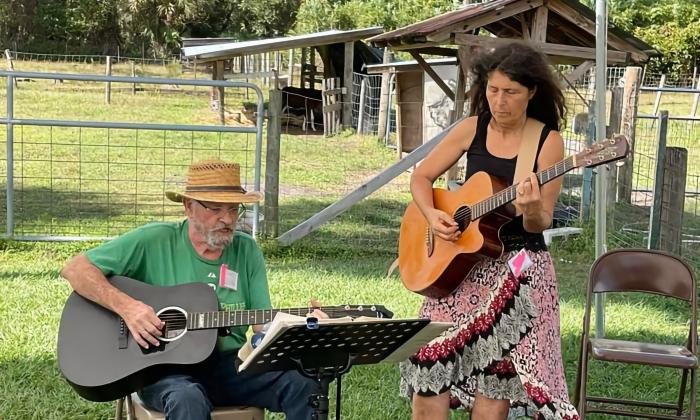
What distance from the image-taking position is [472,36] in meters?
8.04

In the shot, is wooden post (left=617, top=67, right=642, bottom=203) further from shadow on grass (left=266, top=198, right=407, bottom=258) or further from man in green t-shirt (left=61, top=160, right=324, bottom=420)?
man in green t-shirt (left=61, top=160, right=324, bottom=420)

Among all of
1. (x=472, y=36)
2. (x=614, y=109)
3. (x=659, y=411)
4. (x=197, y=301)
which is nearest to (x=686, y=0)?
(x=614, y=109)

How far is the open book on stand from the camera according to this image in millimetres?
2764

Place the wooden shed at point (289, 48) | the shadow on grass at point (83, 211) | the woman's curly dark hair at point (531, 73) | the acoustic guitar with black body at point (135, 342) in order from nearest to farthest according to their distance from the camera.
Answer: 1. the acoustic guitar with black body at point (135, 342)
2. the woman's curly dark hair at point (531, 73)
3. the shadow on grass at point (83, 211)
4. the wooden shed at point (289, 48)

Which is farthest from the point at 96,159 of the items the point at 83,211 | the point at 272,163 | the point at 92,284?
the point at 92,284

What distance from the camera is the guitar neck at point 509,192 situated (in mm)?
3438

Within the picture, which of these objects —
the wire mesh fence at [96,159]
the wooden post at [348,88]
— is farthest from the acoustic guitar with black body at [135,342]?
the wooden post at [348,88]

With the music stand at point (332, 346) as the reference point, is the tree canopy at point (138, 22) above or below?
above

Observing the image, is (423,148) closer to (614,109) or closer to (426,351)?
(614,109)

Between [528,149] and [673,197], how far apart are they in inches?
166

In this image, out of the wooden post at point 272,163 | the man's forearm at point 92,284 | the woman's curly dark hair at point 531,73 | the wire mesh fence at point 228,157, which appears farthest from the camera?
the wire mesh fence at point 228,157

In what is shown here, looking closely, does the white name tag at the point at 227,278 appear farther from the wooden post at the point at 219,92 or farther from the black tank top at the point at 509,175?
the wooden post at the point at 219,92

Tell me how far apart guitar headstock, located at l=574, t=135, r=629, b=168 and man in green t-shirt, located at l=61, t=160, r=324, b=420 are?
127 centimetres

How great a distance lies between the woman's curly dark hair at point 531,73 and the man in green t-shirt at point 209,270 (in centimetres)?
105
